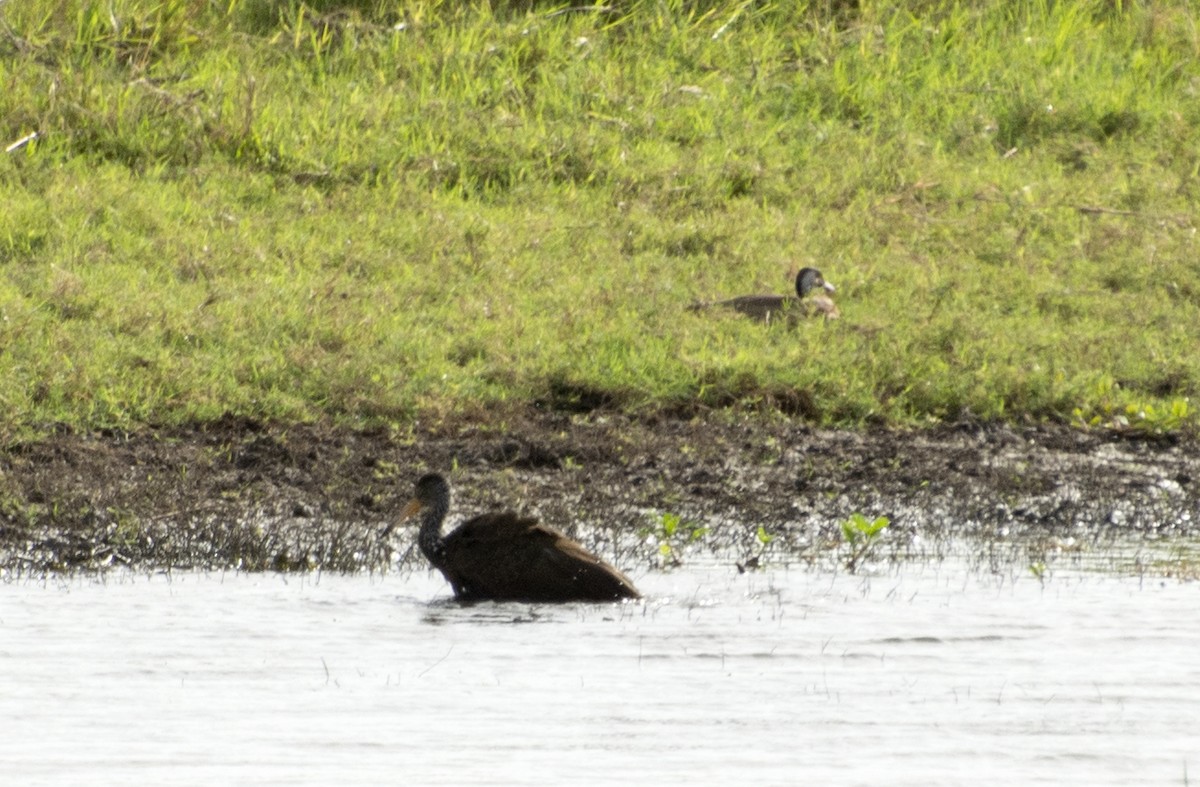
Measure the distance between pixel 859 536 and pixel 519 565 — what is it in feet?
5.64

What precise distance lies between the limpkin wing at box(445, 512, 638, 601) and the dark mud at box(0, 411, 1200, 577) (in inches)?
22.3

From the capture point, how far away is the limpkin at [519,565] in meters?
7.66

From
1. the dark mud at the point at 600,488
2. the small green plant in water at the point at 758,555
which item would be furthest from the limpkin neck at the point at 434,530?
the small green plant in water at the point at 758,555

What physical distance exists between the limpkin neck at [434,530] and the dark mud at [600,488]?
29 cm

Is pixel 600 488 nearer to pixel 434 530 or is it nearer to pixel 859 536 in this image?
pixel 859 536

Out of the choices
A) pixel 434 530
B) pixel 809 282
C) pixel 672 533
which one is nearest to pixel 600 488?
pixel 672 533

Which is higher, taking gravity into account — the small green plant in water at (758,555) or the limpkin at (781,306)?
the small green plant in water at (758,555)

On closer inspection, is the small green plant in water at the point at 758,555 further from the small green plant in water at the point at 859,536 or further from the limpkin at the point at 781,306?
the limpkin at the point at 781,306

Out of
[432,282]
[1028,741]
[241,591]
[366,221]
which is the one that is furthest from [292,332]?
[1028,741]

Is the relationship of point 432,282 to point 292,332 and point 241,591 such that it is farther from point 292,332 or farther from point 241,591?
point 241,591

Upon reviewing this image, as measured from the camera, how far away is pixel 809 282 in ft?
42.0

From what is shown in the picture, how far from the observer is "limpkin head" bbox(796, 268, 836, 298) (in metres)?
12.7

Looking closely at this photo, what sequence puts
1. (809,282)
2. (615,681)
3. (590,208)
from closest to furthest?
(615,681)
(809,282)
(590,208)

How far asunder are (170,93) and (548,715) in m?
9.56
